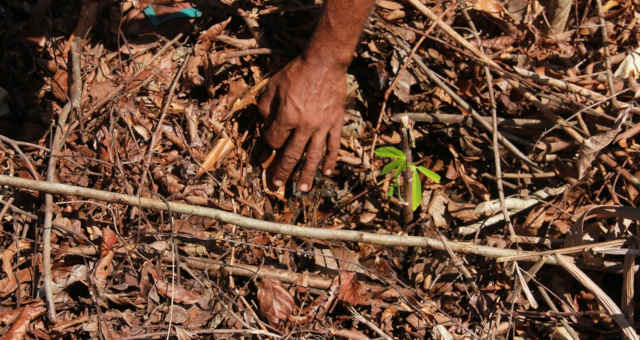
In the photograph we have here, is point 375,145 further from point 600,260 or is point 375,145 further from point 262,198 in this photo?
point 600,260

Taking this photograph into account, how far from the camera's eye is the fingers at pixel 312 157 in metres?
2.07

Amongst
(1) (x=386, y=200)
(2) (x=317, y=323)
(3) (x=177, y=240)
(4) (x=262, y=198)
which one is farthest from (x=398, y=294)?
(3) (x=177, y=240)

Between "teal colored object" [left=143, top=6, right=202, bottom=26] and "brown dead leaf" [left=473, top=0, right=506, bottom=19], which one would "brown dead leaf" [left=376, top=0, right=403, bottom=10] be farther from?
"teal colored object" [left=143, top=6, right=202, bottom=26]

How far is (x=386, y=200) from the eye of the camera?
244 centimetres

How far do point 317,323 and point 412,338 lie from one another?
1.53 feet

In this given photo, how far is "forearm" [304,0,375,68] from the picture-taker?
6.18 feet

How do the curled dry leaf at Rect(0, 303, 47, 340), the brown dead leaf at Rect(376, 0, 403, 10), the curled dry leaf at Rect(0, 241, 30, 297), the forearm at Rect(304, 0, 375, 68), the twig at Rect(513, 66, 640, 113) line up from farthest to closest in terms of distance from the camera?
1. the brown dead leaf at Rect(376, 0, 403, 10)
2. the twig at Rect(513, 66, 640, 113)
3. the forearm at Rect(304, 0, 375, 68)
4. the curled dry leaf at Rect(0, 241, 30, 297)
5. the curled dry leaf at Rect(0, 303, 47, 340)

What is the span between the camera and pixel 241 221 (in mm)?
1758

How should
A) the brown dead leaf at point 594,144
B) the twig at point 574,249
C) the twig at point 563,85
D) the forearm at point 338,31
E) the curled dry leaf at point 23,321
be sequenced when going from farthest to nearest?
1. the twig at point 563,85
2. the brown dead leaf at point 594,144
3. the forearm at point 338,31
4. the twig at point 574,249
5. the curled dry leaf at point 23,321

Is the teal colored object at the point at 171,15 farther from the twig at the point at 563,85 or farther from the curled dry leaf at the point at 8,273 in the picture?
the twig at the point at 563,85

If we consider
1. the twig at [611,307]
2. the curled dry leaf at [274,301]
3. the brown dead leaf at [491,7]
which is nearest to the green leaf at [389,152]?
the curled dry leaf at [274,301]

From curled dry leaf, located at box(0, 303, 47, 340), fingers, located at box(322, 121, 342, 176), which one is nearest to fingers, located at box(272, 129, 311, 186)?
fingers, located at box(322, 121, 342, 176)

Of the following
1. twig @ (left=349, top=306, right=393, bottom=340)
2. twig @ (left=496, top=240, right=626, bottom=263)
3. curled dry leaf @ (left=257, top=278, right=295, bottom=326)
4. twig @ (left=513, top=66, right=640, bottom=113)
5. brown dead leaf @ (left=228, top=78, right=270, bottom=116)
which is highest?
twig @ (left=513, top=66, right=640, bottom=113)

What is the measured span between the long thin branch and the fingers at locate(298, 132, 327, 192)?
386 millimetres
